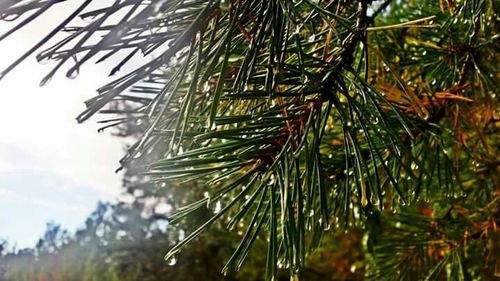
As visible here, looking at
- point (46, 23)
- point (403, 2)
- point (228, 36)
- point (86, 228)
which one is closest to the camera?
point (228, 36)

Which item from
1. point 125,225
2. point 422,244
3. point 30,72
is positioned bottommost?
point 422,244

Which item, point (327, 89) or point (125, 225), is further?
point (125, 225)

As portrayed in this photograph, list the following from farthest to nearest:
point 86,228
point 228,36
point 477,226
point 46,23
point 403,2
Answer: point 86,228
point 403,2
point 477,226
point 46,23
point 228,36

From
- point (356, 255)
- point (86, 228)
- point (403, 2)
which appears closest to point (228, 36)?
point (403, 2)

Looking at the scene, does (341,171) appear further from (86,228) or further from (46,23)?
(86,228)

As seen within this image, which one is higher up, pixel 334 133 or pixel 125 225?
pixel 125 225

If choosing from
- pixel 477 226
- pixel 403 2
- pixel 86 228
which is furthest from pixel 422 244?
pixel 86 228
